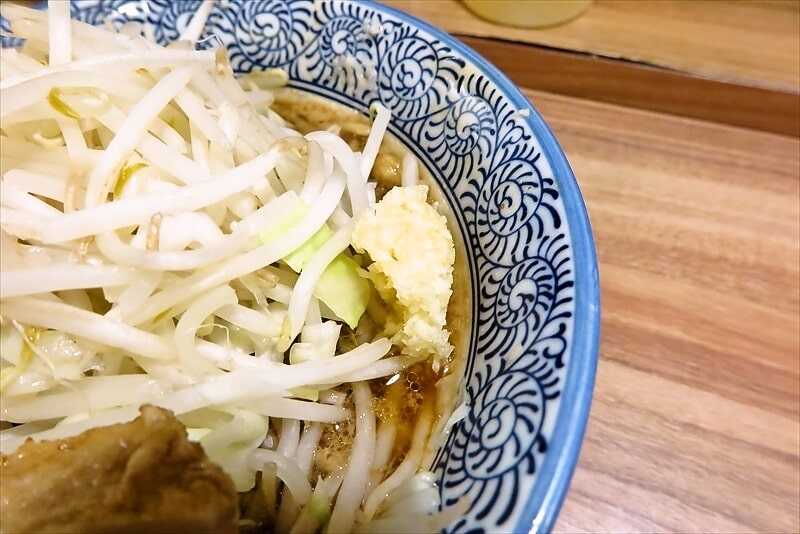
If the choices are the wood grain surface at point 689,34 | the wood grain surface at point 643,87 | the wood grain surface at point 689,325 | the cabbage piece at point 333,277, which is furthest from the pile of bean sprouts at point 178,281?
the wood grain surface at point 689,34

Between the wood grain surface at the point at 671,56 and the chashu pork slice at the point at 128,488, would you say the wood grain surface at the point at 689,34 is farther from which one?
the chashu pork slice at the point at 128,488

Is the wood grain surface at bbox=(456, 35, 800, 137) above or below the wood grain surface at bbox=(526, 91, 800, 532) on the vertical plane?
above

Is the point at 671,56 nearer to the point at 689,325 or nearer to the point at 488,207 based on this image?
the point at 689,325

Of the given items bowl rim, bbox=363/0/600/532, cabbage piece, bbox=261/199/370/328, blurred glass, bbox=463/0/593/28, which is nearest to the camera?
bowl rim, bbox=363/0/600/532

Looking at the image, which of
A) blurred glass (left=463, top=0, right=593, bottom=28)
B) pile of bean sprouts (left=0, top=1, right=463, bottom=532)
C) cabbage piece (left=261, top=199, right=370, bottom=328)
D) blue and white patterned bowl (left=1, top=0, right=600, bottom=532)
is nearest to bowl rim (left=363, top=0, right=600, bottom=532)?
blue and white patterned bowl (left=1, top=0, right=600, bottom=532)

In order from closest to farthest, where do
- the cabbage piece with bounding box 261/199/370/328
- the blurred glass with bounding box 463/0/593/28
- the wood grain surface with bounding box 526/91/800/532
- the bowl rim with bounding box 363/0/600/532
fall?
the bowl rim with bounding box 363/0/600/532
the cabbage piece with bounding box 261/199/370/328
the wood grain surface with bounding box 526/91/800/532
the blurred glass with bounding box 463/0/593/28

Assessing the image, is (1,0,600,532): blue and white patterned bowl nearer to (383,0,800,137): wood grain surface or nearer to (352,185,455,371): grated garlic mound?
(352,185,455,371): grated garlic mound

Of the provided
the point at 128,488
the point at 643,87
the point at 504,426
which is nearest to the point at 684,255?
the point at 643,87
